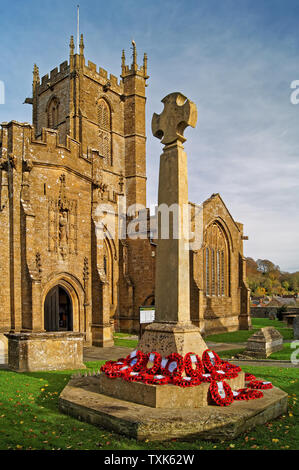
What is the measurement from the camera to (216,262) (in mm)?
28031

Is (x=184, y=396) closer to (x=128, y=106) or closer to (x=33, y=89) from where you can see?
(x=128, y=106)

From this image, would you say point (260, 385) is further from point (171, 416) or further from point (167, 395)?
point (171, 416)

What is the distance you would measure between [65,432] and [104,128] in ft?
101

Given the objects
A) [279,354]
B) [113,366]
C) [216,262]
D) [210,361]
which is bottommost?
[279,354]

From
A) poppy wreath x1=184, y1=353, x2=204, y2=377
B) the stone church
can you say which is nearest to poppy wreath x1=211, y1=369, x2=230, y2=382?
poppy wreath x1=184, y1=353, x2=204, y2=377

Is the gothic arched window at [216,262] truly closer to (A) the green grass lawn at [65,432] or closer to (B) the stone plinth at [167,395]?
(A) the green grass lawn at [65,432]

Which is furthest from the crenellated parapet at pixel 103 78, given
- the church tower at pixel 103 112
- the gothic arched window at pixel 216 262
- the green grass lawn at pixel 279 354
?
the green grass lawn at pixel 279 354

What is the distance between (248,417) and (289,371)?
6.84 m

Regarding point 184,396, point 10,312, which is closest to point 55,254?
point 10,312

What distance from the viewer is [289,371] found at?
1199cm

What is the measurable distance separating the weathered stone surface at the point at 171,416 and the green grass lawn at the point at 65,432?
0.11m

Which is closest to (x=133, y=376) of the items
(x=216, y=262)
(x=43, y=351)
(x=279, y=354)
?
(x=43, y=351)

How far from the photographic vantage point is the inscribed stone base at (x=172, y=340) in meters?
6.90
